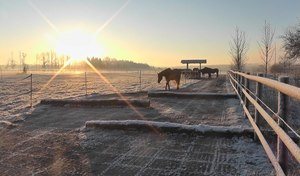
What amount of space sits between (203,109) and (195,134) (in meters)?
4.61

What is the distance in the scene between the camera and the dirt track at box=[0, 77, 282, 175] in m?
5.19

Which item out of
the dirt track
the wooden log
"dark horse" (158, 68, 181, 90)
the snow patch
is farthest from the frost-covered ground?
the snow patch

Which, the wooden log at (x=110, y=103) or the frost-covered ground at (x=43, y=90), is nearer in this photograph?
the wooden log at (x=110, y=103)

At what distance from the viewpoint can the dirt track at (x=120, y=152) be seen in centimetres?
519

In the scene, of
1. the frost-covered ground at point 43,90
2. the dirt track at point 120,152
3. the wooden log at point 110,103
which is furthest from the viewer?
the frost-covered ground at point 43,90

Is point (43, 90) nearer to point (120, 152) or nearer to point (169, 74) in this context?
point (169, 74)

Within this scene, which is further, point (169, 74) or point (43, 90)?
point (43, 90)

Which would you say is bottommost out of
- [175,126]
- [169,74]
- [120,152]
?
[120,152]

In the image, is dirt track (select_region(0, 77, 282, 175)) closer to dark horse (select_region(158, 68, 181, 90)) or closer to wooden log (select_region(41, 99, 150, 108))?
wooden log (select_region(41, 99, 150, 108))

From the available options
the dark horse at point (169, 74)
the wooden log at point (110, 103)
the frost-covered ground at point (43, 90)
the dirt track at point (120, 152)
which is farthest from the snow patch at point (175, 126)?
the dark horse at point (169, 74)

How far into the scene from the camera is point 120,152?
20.2ft

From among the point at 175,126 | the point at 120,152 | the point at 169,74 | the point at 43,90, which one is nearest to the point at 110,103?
the point at 175,126

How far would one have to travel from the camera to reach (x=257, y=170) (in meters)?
4.98

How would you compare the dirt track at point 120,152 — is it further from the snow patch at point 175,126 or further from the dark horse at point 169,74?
the dark horse at point 169,74
